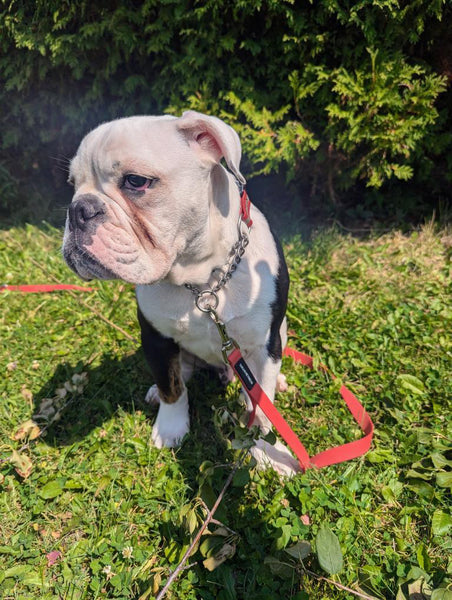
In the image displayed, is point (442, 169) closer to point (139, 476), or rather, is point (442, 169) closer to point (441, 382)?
point (441, 382)

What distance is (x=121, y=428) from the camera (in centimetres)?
272

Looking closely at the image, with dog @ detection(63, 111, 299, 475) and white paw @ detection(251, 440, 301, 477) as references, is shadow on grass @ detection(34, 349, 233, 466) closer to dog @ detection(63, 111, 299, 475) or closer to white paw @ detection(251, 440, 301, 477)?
white paw @ detection(251, 440, 301, 477)

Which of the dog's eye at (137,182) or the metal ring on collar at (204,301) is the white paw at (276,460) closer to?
the metal ring on collar at (204,301)

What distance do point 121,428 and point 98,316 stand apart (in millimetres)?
1129

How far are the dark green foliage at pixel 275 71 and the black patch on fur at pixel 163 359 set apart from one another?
2.19 meters

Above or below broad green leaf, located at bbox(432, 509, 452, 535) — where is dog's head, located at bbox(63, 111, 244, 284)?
above

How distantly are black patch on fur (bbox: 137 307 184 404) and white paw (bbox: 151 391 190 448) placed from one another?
0.06 metres

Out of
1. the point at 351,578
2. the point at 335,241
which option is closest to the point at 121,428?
the point at 351,578

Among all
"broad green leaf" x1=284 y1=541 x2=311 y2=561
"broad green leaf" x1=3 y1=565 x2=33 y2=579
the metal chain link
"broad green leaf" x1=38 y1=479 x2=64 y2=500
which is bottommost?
"broad green leaf" x1=3 y1=565 x2=33 y2=579

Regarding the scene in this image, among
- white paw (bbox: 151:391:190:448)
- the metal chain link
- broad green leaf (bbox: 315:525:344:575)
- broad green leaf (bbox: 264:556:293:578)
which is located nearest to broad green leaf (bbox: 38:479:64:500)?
white paw (bbox: 151:391:190:448)

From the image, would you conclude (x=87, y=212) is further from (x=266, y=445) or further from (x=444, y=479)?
(x=444, y=479)

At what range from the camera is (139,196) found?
182cm

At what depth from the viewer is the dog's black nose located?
180 cm

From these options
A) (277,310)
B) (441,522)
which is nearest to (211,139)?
(277,310)
